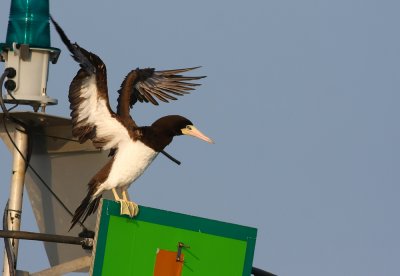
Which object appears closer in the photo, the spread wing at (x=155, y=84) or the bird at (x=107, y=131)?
the bird at (x=107, y=131)

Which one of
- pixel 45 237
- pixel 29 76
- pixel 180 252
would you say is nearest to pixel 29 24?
pixel 29 76

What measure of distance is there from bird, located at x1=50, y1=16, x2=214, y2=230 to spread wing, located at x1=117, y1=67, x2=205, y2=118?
1346 millimetres

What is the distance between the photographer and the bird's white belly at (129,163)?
567 inches

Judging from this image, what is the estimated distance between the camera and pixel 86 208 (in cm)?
1450

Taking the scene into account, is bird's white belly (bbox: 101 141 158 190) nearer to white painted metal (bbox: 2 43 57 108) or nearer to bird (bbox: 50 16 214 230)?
bird (bbox: 50 16 214 230)

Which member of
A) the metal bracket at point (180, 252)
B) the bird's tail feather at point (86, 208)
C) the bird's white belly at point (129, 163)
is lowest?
the metal bracket at point (180, 252)

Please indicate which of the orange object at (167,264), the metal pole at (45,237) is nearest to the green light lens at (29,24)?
the metal pole at (45,237)

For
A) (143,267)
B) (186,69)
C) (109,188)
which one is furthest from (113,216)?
(186,69)

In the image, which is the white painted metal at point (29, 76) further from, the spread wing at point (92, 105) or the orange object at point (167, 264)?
the orange object at point (167, 264)

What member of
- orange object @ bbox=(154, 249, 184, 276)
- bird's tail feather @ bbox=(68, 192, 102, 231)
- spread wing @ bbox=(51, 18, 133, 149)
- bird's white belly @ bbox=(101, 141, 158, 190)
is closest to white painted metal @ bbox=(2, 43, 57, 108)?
spread wing @ bbox=(51, 18, 133, 149)

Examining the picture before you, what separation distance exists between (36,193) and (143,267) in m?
3.13

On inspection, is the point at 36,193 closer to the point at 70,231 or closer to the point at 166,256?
the point at 70,231

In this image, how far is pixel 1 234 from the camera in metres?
12.2

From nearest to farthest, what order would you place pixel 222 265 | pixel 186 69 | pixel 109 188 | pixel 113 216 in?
pixel 113 216
pixel 222 265
pixel 109 188
pixel 186 69
